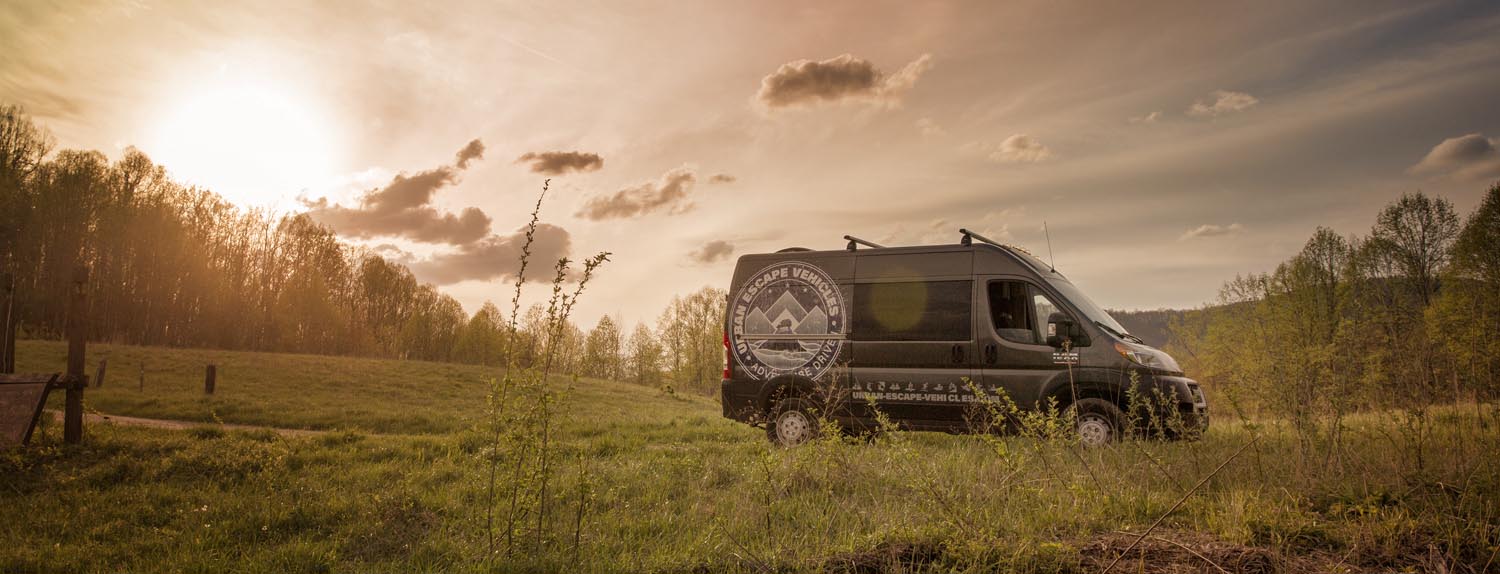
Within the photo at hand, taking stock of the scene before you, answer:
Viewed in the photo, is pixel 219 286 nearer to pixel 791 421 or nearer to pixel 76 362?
pixel 76 362

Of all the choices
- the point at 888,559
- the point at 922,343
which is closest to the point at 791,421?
the point at 922,343

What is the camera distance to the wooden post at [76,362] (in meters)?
7.94

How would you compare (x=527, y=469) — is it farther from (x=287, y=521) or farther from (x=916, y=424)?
(x=916, y=424)

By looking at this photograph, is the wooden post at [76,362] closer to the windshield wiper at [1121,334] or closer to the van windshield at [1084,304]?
the van windshield at [1084,304]

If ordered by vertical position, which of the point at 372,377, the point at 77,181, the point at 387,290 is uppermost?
the point at 77,181

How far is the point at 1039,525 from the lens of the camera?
3941 mm

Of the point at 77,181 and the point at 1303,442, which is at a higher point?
the point at 77,181

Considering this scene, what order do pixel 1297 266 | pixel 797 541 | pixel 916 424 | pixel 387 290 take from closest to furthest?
pixel 797 541 → pixel 916 424 → pixel 1297 266 → pixel 387 290

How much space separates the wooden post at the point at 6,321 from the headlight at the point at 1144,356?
50.3 ft

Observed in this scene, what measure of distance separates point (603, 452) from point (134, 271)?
145 ft

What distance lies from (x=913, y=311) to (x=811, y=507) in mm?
4128

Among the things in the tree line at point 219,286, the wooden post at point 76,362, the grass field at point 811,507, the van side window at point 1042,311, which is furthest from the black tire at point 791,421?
the tree line at point 219,286

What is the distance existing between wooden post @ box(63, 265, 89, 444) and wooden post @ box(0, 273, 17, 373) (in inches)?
96.9

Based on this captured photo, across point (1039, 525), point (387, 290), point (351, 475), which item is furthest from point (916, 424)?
point (387, 290)
